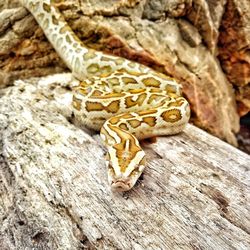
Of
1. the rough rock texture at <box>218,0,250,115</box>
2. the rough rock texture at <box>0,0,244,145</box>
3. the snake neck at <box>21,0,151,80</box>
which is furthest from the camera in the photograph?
the rough rock texture at <box>218,0,250,115</box>

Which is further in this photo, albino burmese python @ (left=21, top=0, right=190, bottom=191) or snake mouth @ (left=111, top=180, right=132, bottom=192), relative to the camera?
albino burmese python @ (left=21, top=0, right=190, bottom=191)

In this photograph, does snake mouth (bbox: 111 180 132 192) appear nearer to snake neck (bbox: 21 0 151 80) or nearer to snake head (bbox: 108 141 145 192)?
snake head (bbox: 108 141 145 192)

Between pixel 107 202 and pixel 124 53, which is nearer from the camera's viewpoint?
pixel 107 202

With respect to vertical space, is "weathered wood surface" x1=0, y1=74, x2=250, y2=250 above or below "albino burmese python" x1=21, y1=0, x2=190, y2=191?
below

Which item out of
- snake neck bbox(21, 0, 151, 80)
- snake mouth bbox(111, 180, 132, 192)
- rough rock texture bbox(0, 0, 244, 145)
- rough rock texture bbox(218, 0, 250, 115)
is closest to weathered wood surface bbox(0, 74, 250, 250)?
snake mouth bbox(111, 180, 132, 192)

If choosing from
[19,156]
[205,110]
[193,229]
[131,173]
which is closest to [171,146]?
[131,173]

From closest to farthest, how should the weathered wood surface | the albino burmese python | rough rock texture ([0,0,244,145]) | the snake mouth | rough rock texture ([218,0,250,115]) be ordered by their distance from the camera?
the weathered wood surface → the snake mouth → the albino burmese python → rough rock texture ([0,0,244,145]) → rough rock texture ([218,0,250,115])

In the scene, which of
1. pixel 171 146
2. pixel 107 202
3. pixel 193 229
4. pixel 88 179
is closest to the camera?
pixel 193 229

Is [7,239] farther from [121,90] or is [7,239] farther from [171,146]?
[121,90]
